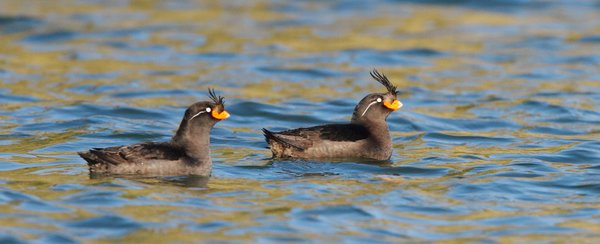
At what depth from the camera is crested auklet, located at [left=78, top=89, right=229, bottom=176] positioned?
42.6ft

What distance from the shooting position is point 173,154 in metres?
13.3

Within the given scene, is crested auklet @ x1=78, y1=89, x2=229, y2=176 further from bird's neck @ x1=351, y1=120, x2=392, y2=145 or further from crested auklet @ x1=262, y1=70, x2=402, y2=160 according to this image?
bird's neck @ x1=351, y1=120, x2=392, y2=145

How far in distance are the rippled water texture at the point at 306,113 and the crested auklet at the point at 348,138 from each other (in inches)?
12.5

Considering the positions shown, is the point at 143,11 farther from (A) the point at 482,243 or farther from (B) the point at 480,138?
(A) the point at 482,243

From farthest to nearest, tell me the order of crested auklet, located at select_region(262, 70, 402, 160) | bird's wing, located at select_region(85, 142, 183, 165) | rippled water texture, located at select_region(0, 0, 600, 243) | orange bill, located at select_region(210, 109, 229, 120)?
crested auklet, located at select_region(262, 70, 402, 160), orange bill, located at select_region(210, 109, 229, 120), bird's wing, located at select_region(85, 142, 183, 165), rippled water texture, located at select_region(0, 0, 600, 243)

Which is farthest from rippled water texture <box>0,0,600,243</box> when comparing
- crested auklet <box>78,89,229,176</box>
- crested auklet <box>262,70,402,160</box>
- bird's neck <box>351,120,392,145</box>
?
bird's neck <box>351,120,392,145</box>

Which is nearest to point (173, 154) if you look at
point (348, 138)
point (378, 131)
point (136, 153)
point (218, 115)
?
point (136, 153)

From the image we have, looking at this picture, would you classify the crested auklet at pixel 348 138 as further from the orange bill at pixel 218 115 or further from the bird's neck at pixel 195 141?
the bird's neck at pixel 195 141

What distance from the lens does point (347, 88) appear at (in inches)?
848

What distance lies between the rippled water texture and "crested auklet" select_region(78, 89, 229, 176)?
7.9 inches

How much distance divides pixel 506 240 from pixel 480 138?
6286 mm

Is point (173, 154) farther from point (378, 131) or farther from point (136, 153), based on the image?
point (378, 131)

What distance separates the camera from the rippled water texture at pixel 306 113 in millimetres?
11633

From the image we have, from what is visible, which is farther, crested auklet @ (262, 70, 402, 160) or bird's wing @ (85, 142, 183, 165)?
crested auklet @ (262, 70, 402, 160)
